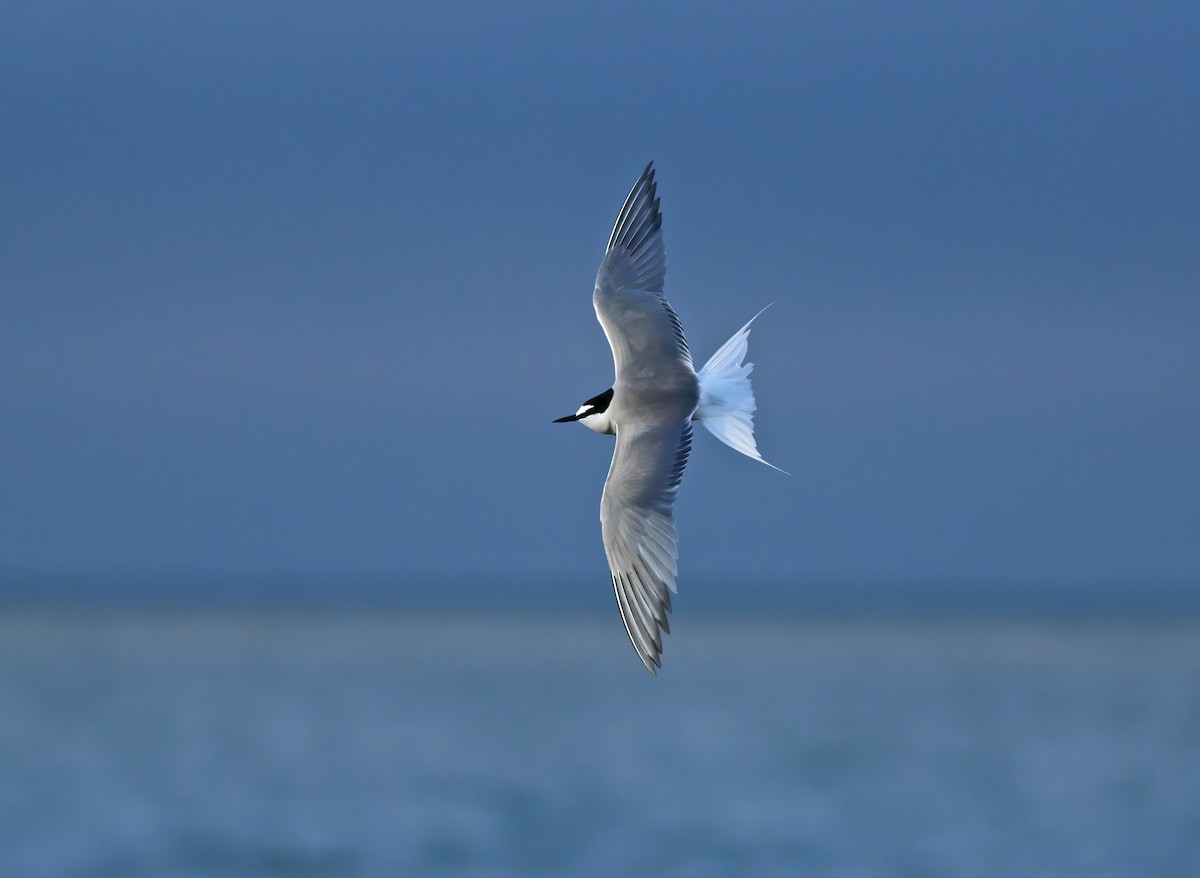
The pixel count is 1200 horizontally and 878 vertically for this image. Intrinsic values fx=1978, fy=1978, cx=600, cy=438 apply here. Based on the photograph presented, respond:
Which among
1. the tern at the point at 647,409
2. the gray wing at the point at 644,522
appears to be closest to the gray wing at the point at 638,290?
the tern at the point at 647,409

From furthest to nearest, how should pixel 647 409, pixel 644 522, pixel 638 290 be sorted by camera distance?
1. pixel 638 290
2. pixel 647 409
3. pixel 644 522

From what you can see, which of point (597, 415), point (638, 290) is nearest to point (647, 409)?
point (597, 415)

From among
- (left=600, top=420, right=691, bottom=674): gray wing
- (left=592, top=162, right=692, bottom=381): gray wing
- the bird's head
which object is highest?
(left=592, top=162, right=692, bottom=381): gray wing

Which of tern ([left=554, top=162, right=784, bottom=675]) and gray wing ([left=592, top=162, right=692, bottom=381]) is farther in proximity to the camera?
gray wing ([left=592, top=162, right=692, bottom=381])

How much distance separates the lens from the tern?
416 inches

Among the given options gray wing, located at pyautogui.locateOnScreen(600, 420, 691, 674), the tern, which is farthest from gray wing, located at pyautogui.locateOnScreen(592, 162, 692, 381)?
gray wing, located at pyautogui.locateOnScreen(600, 420, 691, 674)

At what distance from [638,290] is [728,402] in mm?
907

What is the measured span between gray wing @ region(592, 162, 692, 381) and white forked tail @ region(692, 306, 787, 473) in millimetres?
189

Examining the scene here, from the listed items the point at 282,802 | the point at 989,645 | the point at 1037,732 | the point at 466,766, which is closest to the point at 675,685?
the point at 1037,732

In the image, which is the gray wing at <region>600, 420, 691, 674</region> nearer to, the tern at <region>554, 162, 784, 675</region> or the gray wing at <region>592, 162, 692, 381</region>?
the tern at <region>554, 162, 784, 675</region>

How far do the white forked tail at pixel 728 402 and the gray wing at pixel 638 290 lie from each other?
0.19 metres

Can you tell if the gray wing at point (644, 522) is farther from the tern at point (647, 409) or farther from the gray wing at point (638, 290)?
the gray wing at point (638, 290)

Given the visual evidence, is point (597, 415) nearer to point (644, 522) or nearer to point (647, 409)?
point (647, 409)

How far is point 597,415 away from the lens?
11.4 metres
